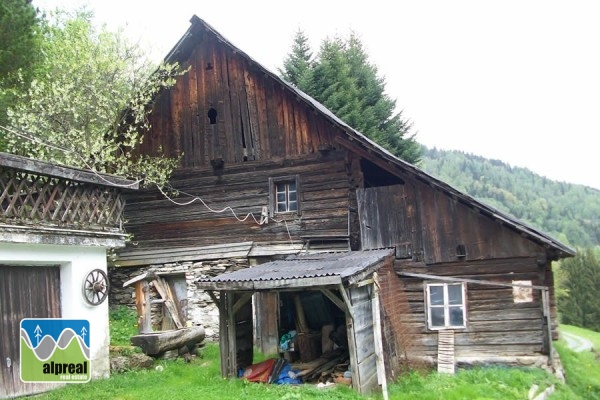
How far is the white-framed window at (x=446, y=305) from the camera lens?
48.7 ft

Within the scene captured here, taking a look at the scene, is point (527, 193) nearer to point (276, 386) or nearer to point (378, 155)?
A: point (378, 155)

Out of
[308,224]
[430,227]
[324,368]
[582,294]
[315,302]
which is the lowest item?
[582,294]

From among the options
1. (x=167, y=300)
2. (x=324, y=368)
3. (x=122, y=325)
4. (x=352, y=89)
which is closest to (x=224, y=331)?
(x=324, y=368)

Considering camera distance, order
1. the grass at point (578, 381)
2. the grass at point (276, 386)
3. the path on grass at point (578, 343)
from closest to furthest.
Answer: the grass at point (276, 386)
the grass at point (578, 381)
the path on grass at point (578, 343)

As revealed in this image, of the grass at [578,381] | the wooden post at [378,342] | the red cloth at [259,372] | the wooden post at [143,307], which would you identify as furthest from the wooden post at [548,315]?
→ the wooden post at [143,307]

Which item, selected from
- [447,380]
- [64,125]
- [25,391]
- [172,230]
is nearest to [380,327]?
[447,380]

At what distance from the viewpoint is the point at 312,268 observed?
12.3 meters

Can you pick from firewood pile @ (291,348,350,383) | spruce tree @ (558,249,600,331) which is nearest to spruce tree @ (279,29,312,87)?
firewood pile @ (291,348,350,383)

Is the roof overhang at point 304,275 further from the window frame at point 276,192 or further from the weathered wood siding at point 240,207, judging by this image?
the window frame at point 276,192

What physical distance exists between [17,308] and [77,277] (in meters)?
1.32

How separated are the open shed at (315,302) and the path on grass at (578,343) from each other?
570 inches

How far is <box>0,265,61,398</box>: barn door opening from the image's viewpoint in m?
10.6

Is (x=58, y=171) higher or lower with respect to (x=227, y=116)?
lower

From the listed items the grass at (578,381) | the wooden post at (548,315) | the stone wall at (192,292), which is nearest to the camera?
the grass at (578,381)
